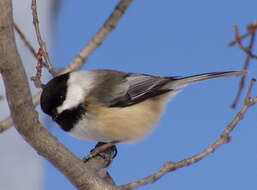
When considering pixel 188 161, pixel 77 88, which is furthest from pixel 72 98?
pixel 188 161

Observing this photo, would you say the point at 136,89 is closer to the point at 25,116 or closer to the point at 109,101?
the point at 109,101

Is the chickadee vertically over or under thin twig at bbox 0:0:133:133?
under

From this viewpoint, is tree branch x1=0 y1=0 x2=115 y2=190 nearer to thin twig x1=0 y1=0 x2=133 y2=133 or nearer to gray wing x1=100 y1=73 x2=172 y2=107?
gray wing x1=100 y1=73 x2=172 y2=107

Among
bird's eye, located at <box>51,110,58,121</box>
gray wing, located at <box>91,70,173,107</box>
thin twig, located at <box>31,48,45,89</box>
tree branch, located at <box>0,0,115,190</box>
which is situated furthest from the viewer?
gray wing, located at <box>91,70,173,107</box>

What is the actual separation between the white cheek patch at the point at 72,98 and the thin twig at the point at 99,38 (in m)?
0.18

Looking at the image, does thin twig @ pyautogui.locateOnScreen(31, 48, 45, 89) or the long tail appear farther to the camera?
the long tail

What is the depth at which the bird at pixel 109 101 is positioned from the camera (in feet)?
3.78

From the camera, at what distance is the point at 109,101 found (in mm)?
1270

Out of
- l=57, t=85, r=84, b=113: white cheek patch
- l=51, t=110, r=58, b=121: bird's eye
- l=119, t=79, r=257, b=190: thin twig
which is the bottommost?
l=51, t=110, r=58, b=121: bird's eye

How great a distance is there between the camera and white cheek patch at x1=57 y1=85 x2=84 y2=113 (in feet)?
3.76

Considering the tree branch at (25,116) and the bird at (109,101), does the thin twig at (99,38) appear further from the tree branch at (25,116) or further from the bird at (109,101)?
the tree branch at (25,116)

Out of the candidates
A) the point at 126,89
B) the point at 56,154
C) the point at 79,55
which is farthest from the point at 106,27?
the point at 56,154

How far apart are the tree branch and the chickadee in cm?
30

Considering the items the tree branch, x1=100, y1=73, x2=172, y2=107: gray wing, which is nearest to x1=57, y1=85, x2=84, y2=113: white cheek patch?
x1=100, y1=73, x2=172, y2=107: gray wing
